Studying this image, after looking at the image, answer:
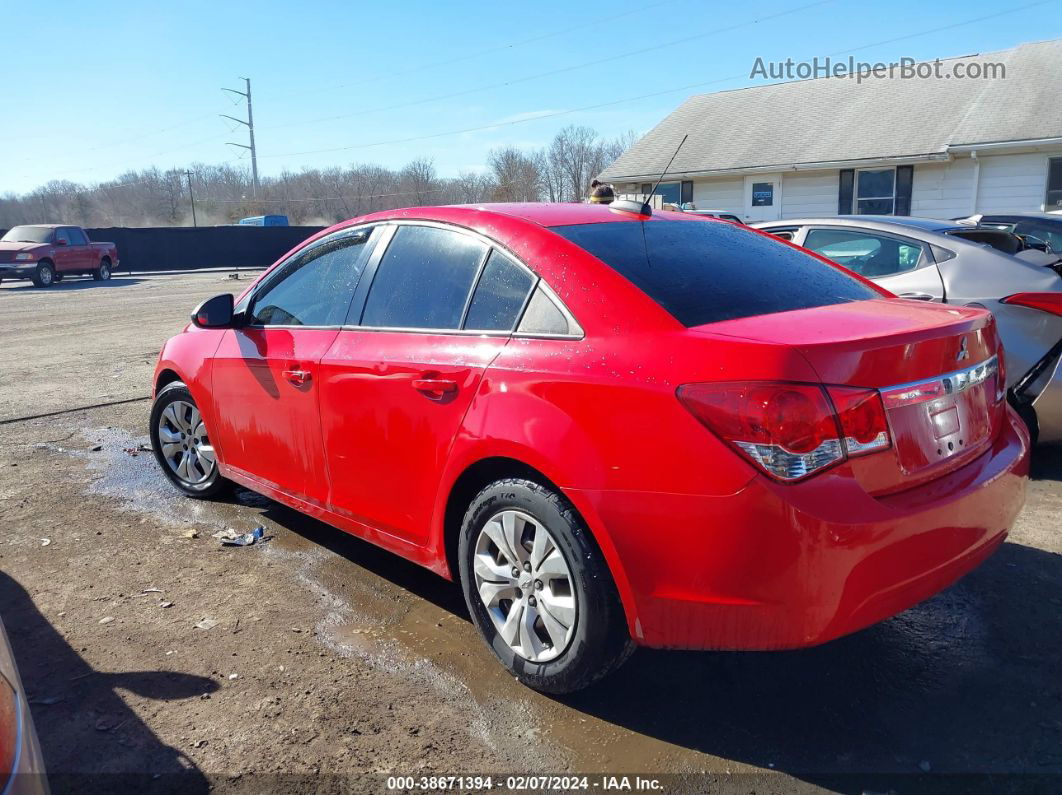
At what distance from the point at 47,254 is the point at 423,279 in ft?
91.1

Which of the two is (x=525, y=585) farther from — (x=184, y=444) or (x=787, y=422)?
(x=184, y=444)

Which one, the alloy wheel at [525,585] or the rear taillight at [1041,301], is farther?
the rear taillight at [1041,301]

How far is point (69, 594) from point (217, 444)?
1077 millimetres

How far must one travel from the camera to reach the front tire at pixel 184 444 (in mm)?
4984

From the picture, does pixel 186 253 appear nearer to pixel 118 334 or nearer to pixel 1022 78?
pixel 118 334

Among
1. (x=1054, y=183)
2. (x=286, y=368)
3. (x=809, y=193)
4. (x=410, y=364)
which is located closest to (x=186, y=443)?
(x=286, y=368)

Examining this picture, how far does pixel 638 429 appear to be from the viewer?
→ 8.29ft

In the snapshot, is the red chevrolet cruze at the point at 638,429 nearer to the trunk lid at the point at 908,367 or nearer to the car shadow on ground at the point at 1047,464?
the trunk lid at the point at 908,367

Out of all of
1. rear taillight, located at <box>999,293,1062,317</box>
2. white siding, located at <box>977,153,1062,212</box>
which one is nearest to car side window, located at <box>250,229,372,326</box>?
rear taillight, located at <box>999,293,1062,317</box>

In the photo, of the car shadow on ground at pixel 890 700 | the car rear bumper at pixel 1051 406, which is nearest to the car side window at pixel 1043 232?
the car rear bumper at pixel 1051 406

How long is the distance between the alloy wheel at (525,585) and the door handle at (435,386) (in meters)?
0.50

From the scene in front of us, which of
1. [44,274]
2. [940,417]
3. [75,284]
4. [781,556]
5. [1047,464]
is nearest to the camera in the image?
[781,556]

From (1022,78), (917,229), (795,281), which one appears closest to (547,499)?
(795,281)

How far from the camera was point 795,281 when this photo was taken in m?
3.28
